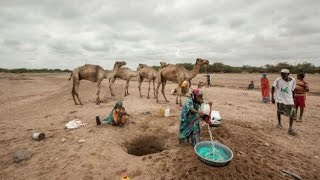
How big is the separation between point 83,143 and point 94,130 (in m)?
0.97

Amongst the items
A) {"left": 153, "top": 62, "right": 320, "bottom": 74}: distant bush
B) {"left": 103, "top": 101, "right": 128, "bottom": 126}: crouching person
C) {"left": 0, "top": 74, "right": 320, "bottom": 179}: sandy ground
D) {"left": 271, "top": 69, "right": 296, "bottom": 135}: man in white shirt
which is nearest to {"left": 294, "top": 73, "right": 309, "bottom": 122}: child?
{"left": 0, "top": 74, "right": 320, "bottom": 179}: sandy ground

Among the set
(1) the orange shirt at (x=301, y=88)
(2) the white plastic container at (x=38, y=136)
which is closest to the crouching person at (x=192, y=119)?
(2) the white plastic container at (x=38, y=136)

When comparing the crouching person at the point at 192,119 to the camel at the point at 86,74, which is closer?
the crouching person at the point at 192,119

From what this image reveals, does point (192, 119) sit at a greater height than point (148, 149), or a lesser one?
greater

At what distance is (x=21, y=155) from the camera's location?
628cm

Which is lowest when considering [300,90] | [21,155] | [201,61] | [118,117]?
[21,155]

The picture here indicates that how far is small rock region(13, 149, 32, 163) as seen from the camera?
20.3 ft

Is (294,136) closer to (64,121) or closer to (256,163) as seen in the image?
(256,163)

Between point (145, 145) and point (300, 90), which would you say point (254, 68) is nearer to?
point (300, 90)

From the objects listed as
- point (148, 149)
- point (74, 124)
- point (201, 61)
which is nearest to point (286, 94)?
point (148, 149)

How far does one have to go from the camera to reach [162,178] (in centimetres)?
519

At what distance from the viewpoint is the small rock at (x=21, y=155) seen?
6177mm

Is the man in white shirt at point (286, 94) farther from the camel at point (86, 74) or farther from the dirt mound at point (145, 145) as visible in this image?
the camel at point (86, 74)

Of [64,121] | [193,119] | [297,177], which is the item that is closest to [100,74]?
[64,121]
